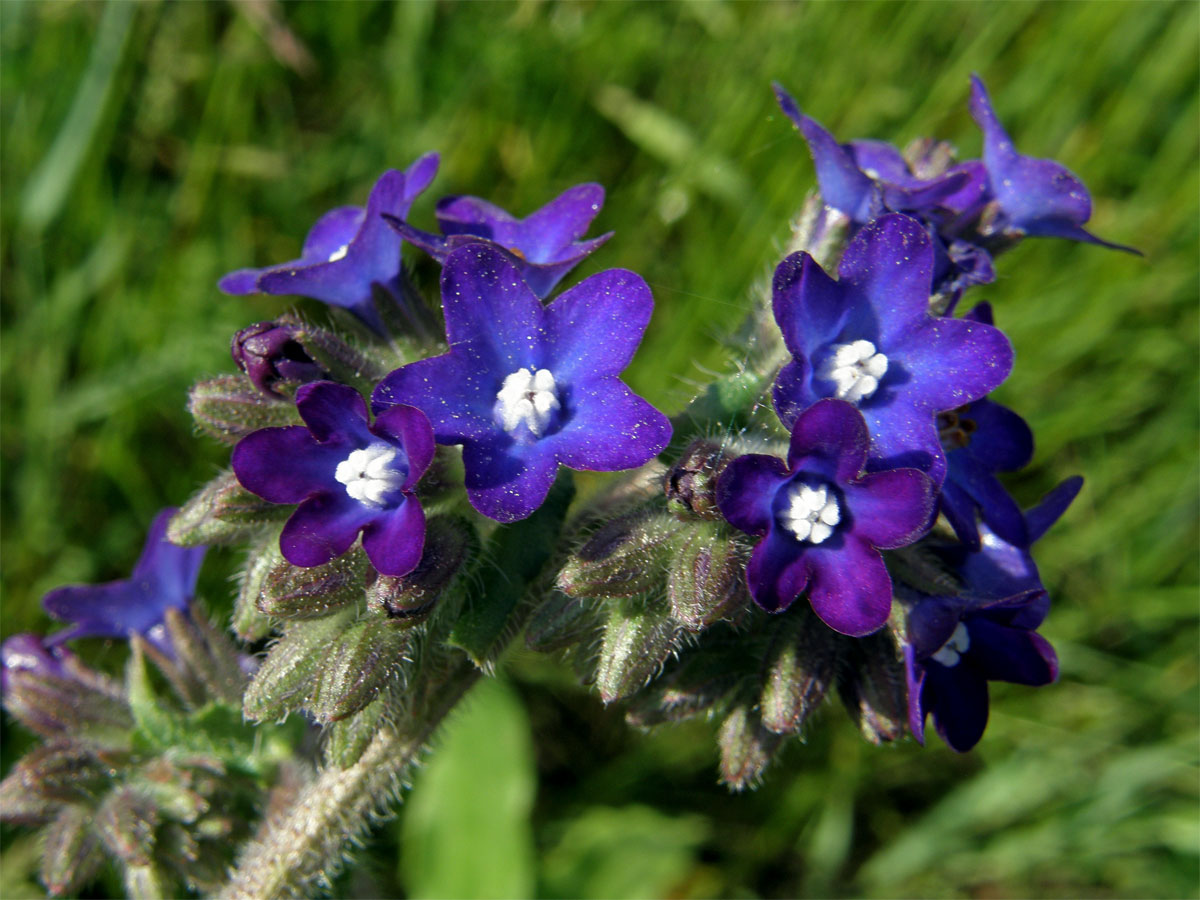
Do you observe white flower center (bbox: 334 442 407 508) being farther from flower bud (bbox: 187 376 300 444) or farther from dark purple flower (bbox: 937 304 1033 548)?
dark purple flower (bbox: 937 304 1033 548)

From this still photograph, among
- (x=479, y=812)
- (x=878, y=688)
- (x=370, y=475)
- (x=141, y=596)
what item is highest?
(x=370, y=475)

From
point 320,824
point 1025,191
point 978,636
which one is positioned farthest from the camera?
point 320,824

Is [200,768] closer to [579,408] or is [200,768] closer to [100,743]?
[100,743]

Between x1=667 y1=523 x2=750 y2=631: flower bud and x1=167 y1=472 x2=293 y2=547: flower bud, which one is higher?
x1=667 y1=523 x2=750 y2=631: flower bud

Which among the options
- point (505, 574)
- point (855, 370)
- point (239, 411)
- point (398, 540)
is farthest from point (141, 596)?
point (855, 370)

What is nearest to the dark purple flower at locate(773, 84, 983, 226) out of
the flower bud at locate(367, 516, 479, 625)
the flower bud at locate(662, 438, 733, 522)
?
the flower bud at locate(662, 438, 733, 522)

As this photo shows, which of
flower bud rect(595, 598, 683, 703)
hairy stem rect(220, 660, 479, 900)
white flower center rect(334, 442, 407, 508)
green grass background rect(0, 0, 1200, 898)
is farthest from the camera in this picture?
green grass background rect(0, 0, 1200, 898)

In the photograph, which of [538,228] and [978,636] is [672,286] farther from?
[978,636]
